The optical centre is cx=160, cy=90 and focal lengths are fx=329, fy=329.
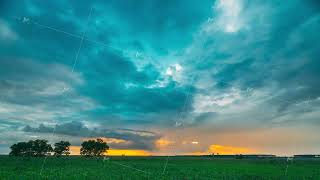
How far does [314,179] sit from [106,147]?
150473 millimetres

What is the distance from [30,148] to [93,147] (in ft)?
102

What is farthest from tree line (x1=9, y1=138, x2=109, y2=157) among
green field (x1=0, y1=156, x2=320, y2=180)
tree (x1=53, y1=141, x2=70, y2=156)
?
green field (x1=0, y1=156, x2=320, y2=180)

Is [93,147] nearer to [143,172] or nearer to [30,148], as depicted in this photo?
[30,148]

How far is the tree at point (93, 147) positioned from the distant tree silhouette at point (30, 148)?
18726mm

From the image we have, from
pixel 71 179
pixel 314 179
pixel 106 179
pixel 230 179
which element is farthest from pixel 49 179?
pixel 314 179

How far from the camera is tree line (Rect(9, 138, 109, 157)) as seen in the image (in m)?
163

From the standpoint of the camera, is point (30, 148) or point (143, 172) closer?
point (143, 172)

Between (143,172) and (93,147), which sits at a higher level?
(93,147)

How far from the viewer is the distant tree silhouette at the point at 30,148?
162750mm

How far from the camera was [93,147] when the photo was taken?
17475 centimetres

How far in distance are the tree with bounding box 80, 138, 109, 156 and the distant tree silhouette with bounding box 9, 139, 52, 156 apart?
737 inches

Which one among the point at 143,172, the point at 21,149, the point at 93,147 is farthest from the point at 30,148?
the point at 143,172

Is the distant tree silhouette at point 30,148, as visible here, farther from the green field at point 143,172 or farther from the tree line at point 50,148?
the green field at point 143,172

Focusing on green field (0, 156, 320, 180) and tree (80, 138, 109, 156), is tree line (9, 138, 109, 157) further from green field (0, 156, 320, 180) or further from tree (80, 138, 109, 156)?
green field (0, 156, 320, 180)
